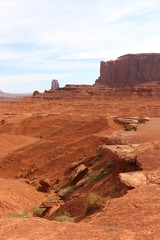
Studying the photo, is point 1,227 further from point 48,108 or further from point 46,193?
point 48,108

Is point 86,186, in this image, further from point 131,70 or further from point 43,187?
point 131,70

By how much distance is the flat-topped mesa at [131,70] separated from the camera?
307 feet

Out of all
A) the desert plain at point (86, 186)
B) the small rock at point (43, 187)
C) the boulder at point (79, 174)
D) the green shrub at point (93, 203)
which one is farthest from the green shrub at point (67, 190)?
the green shrub at point (93, 203)

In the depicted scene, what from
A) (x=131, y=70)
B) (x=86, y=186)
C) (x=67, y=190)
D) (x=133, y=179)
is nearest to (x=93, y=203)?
(x=133, y=179)

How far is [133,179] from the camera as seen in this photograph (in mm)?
8773

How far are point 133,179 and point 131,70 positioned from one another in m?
89.7

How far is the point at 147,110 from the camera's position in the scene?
1868 inches

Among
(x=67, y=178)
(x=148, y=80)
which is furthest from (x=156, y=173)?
(x=148, y=80)

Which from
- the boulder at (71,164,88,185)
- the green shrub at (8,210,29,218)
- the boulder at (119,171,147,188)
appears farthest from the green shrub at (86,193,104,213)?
the boulder at (71,164,88,185)

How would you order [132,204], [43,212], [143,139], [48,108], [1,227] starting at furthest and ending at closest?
[48,108] → [143,139] → [43,212] → [132,204] → [1,227]

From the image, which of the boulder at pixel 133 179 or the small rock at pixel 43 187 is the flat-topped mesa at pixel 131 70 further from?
the boulder at pixel 133 179

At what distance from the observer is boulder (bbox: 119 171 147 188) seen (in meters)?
8.54

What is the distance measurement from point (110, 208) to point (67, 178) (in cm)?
826

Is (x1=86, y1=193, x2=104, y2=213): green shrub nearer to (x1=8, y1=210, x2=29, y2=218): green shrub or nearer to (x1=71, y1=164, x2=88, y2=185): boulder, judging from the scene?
(x1=8, y1=210, x2=29, y2=218): green shrub
